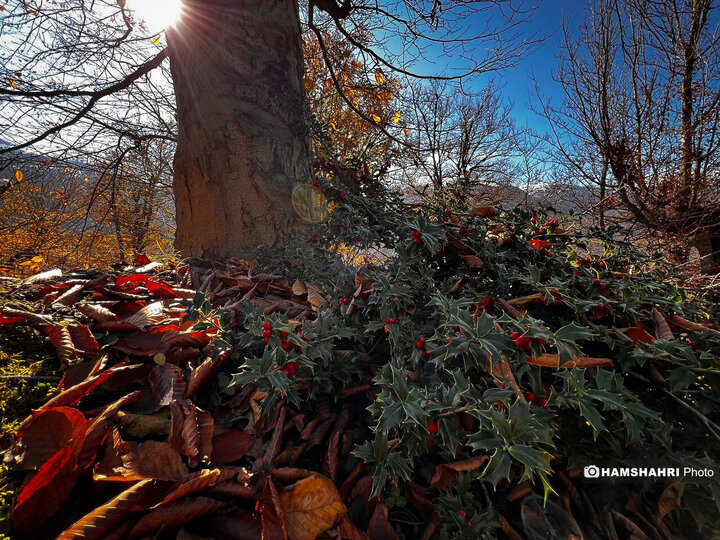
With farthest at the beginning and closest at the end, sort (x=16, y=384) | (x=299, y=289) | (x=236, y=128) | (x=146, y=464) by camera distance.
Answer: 1. (x=236, y=128)
2. (x=299, y=289)
3. (x=16, y=384)
4. (x=146, y=464)

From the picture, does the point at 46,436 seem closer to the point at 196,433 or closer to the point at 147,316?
the point at 196,433

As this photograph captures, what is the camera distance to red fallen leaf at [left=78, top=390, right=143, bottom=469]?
0.73m

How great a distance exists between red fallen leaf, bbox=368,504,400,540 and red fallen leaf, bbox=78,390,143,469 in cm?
66

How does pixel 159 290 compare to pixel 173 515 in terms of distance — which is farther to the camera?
pixel 159 290

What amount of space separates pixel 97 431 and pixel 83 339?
1.50ft

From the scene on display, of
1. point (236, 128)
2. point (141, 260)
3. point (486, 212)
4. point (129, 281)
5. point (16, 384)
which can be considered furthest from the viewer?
point (236, 128)

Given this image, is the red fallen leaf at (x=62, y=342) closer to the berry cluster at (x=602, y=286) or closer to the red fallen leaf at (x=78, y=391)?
the red fallen leaf at (x=78, y=391)

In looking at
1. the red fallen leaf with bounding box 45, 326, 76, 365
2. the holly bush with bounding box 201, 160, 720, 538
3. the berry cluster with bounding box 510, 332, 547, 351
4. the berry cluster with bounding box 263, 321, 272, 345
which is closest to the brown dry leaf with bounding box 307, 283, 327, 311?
the holly bush with bounding box 201, 160, 720, 538

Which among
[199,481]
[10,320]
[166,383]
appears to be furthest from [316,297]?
[10,320]

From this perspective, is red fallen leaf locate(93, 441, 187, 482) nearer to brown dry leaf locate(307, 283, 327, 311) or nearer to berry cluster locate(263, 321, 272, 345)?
berry cluster locate(263, 321, 272, 345)

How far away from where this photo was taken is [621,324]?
0.89 metres

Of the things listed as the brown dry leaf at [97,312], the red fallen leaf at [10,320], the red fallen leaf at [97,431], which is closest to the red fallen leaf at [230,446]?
the red fallen leaf at [97,431]

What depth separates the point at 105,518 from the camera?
1.99ft

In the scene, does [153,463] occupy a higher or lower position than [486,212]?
lower
